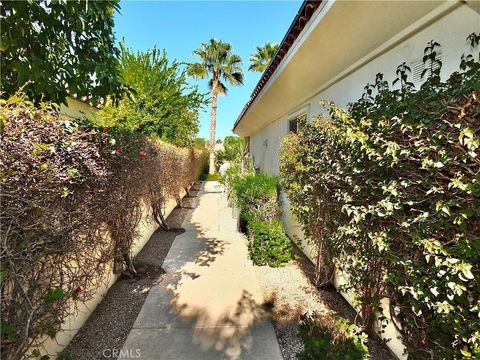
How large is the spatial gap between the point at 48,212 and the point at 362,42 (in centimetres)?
412

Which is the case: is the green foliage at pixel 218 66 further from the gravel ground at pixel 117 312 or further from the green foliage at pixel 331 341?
the green foliage at pixel 331 341

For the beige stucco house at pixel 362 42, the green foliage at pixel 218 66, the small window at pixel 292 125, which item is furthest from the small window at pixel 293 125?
the green foliage at pixel 218 66

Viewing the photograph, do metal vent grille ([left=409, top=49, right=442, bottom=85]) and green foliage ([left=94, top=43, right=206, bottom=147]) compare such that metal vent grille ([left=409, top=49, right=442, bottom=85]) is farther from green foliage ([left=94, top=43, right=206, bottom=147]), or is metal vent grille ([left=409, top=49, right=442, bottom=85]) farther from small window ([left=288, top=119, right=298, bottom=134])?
green foliage ([left=94, top=43, right=206, bottom=147])

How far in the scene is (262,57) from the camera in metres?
23.6

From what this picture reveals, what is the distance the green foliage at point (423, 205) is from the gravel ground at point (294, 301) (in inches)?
42.3

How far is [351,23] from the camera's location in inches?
122

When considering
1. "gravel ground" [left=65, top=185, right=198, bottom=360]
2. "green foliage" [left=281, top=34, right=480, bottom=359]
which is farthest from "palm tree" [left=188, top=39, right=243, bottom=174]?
"green foliage" [left=281, top=34, right=480, bottom=359]

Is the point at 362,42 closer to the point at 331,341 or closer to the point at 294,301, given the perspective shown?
the point at 331,341

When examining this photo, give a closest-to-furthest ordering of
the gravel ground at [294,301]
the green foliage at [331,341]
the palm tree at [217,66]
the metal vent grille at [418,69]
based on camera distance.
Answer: the green foliage at [331,341], the metal vent grille at [418,69], the gravel ground at [294,301], the palm tree at [217,66]

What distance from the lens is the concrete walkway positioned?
10.4 feet

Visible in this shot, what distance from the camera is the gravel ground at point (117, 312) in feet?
10.4

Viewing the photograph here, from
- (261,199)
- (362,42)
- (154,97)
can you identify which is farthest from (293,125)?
(154,97)

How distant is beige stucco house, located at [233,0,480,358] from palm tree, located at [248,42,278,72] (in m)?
19.1

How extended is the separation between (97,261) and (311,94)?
5417mm
